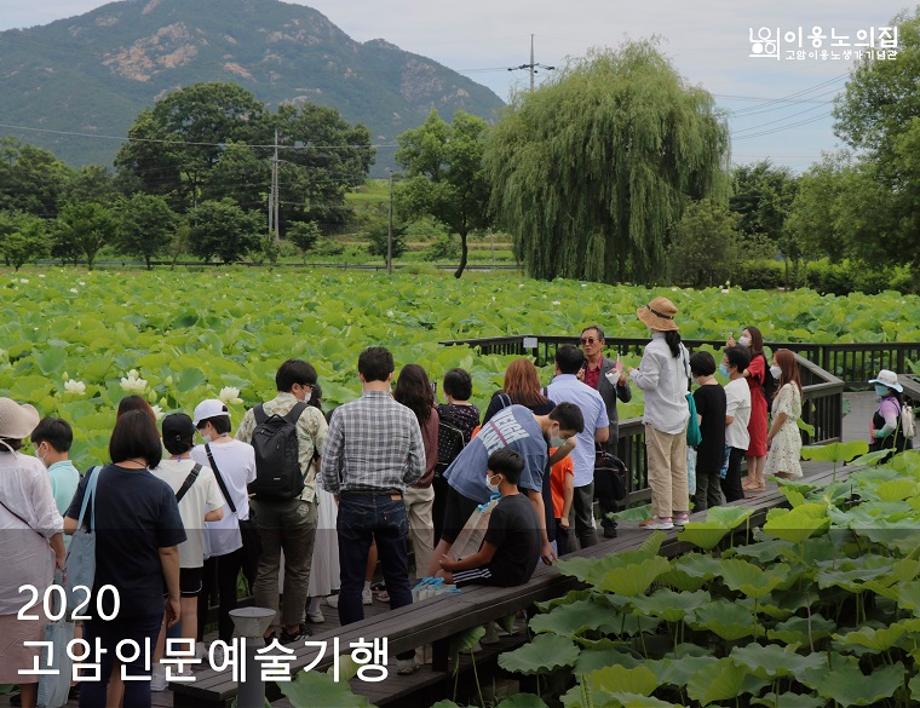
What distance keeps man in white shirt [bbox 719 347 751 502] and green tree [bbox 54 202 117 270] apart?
42556mm

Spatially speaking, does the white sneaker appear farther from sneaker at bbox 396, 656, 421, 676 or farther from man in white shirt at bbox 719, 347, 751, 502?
man in white shirt at bbox 719, 347, 751, 502

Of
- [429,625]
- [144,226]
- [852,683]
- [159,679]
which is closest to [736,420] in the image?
[852,683]

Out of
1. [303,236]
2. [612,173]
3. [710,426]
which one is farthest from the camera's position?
[303,236]

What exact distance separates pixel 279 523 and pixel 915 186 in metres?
33.4

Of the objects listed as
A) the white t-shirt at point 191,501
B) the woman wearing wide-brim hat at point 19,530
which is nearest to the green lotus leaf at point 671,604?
the white t-shirt at point 191,501

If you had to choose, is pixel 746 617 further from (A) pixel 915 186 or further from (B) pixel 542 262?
(A) pixel 915 186

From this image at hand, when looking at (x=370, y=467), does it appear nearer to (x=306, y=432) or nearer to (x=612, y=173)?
(x=306, y=432)

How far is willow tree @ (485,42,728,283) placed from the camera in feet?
98.5

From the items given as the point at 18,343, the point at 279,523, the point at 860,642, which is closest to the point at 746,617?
the point at 860,642

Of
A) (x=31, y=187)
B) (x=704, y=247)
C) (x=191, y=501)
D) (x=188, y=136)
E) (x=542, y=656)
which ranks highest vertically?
(x=188, y=136)

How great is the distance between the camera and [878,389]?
28.6ft

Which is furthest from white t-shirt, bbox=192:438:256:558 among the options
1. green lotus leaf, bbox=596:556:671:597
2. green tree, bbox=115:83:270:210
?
green tree, bbox=115:83:270:210

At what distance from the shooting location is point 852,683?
3963 mm

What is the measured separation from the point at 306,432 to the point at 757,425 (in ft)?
12.6
